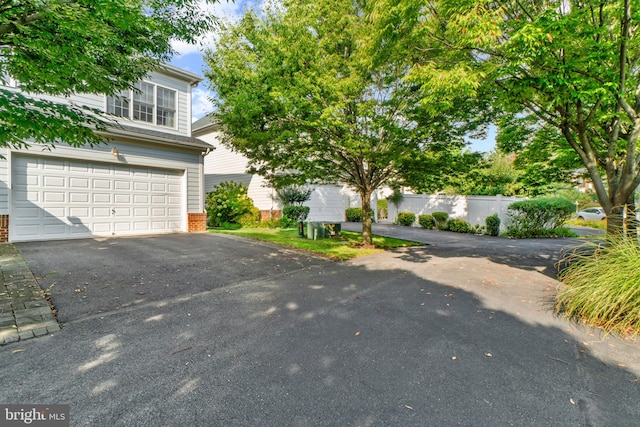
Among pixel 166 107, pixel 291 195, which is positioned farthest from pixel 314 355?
pixel 291 195

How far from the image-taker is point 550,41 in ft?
14.1

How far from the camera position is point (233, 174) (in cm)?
1836

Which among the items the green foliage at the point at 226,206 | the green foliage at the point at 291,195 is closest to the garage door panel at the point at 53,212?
the green foliage at the point at 226,206

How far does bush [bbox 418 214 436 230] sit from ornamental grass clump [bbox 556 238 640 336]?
12.6m

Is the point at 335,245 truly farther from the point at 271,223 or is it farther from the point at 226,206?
the point at 226,206

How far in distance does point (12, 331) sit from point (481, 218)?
55.1ft

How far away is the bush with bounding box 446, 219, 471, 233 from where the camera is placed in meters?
15.4

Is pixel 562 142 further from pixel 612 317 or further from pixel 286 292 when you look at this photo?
pixel 286 292

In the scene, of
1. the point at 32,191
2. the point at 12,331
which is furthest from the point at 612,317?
the point at 32,191

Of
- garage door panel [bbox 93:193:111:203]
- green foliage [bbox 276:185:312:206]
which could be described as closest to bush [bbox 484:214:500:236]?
green foliage [bbox 276:185:312:206]

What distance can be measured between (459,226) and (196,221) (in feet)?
42.8

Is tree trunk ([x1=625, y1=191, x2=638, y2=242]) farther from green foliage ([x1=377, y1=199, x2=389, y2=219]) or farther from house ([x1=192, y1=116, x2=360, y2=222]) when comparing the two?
→ green foliage ([x1=377, y1=199, x2=389, y2=219])

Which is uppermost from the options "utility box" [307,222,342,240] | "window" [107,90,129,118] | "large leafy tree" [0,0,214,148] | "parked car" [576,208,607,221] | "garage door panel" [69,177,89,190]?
"window" [107,90,129,118]

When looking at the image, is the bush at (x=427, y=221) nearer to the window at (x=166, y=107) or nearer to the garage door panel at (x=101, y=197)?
the window at (x=166, y=107)
